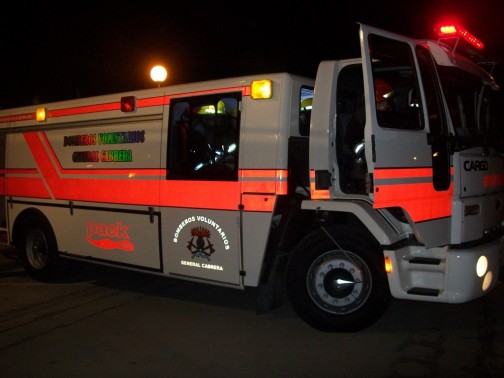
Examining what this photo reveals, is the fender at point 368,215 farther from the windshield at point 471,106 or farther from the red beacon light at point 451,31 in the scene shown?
the red beacon light at point 451,31

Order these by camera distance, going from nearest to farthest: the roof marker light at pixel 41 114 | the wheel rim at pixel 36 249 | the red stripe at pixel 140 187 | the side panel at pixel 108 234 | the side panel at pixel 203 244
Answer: the red stripe at pixel 140 187
the side panel at pixel 203 244
the side panel at pixel 108 234
the roof marker light at pixel 41 114
the wheel rim at pixel 36 249

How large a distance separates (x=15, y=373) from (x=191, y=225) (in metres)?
2.11

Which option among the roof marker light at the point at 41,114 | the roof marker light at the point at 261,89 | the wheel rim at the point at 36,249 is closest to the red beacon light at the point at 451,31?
the roof marker light at the point at 261,89

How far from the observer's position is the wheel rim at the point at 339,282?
473 cm

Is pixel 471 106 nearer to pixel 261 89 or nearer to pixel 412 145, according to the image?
pixel 412 145

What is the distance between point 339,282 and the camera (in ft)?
15.8

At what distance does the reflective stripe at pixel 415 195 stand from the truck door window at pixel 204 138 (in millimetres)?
1557

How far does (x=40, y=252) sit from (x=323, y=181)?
15.1 ft

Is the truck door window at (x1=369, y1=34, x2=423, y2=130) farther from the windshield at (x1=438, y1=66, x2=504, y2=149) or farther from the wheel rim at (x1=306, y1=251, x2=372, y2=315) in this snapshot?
the wheel rim at (x1=306, y1=251, x2=372, y2=315)

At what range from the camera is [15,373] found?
13.9 ft

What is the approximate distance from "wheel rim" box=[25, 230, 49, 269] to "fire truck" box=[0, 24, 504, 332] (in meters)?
1.35

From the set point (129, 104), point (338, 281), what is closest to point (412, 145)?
point (338, 281)

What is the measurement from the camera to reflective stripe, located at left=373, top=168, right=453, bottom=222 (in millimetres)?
4273

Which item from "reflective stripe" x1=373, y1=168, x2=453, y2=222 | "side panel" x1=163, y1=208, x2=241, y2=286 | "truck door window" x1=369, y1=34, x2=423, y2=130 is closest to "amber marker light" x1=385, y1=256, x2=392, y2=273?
"reflective stripe" x1=373, y1=168, x2=453, y2=222
